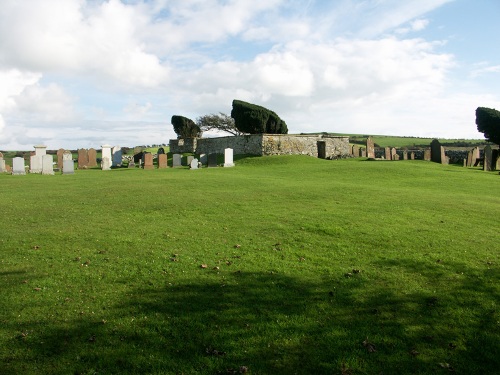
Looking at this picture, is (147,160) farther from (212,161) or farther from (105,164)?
(212,161)

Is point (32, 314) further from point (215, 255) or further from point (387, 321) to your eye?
point (387, 321)

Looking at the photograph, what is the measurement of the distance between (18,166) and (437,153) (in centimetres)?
3282

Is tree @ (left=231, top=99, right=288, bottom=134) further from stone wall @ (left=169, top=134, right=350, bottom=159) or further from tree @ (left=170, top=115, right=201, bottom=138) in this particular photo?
tree @ (left=170, top=115, right=201, bottom=138)

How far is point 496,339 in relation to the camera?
5156 millimetres

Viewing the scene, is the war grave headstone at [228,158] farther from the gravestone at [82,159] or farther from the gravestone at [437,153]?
the gravestone at [437,153]

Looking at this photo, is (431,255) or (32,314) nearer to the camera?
(32,314)

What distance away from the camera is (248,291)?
6.27 meters

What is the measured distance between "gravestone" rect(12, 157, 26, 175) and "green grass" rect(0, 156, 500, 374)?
15409mm

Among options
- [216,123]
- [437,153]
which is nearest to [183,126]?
[216,123]

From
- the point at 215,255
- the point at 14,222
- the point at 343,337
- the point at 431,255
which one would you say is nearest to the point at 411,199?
the point at 431,255

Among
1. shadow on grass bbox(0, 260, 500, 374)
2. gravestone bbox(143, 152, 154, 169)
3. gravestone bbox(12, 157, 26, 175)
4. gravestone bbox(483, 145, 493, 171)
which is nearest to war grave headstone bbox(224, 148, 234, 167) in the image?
gravestone bbox(143, 152, 154, 169)

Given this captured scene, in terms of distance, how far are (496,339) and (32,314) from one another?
6196mm

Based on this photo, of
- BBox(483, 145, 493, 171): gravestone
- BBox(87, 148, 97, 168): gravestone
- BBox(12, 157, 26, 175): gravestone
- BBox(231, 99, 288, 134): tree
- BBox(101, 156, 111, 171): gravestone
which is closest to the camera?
BBox(12, 157, 26, 175): gravestone

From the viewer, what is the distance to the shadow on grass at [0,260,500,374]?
4.56 meters
